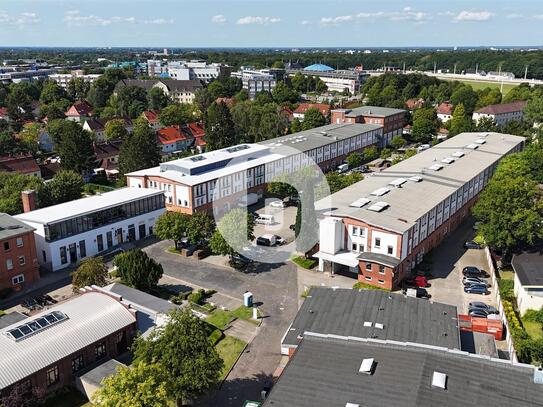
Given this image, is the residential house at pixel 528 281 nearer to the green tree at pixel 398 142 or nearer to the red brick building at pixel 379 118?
the green tree at pixel 398 142

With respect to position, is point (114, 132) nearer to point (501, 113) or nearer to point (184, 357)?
point (184, 357)

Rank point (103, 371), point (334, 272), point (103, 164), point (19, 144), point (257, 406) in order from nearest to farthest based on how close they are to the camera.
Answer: point (257, 406), point (103, 371), point (334, 272), point (103, 164), point (19, 144)

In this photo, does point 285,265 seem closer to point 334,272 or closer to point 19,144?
point 334,272

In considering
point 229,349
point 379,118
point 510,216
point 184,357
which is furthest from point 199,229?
point 379,118

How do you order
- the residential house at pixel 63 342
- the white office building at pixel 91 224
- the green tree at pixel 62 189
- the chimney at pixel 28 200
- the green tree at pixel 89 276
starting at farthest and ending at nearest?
1. the green tree at pixel 62 189
2. the chimney at pixel 28 200
3. the white office building at pixel 91 224
4. the green tree at pixel 89 276
5. the residential house at pixel 63 342

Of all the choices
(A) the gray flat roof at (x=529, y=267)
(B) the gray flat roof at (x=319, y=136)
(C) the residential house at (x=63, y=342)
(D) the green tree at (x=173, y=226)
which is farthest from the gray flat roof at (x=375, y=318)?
(B) the gray flat roof at (x=319, y=136)

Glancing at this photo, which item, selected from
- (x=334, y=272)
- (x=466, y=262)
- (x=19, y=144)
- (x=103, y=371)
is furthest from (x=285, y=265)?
(x=19, y=144)
